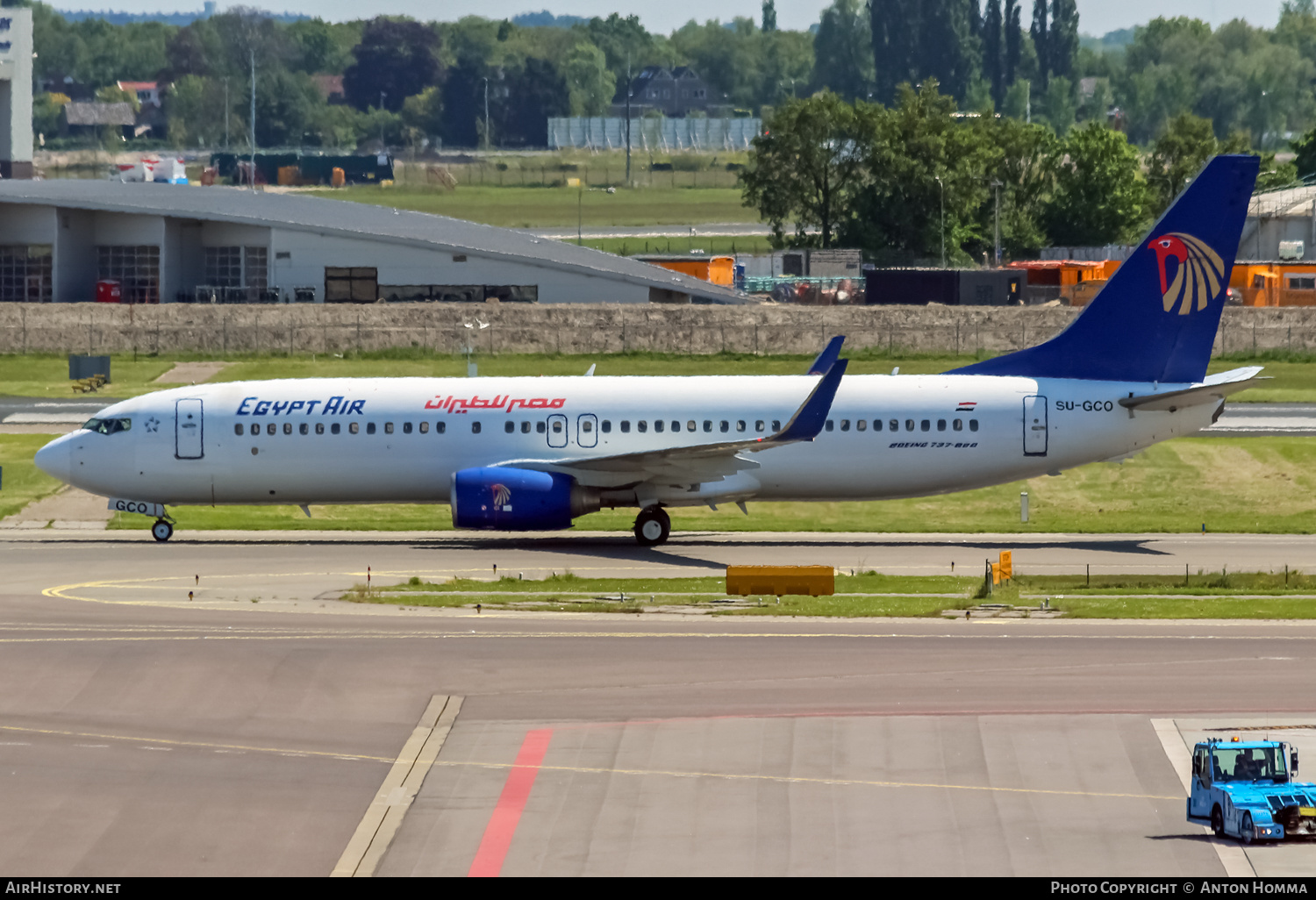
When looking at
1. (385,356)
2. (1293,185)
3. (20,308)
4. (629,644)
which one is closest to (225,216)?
(20,308)

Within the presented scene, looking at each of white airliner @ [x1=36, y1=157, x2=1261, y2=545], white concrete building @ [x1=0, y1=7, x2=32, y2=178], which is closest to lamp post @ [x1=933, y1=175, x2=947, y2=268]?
white concrete building @ [x1=0, y1=7, x2=32, y2=178]

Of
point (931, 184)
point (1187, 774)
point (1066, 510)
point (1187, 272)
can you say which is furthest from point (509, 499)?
point (931, 184)

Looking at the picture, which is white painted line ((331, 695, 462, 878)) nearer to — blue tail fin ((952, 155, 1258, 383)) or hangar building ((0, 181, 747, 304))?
blue tail fin ((952, 155, 1258, 383))

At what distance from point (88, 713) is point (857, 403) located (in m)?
23.2

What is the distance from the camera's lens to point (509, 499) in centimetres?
4234

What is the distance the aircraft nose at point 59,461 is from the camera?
44.2 meters

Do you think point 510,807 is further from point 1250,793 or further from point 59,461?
point 59,461

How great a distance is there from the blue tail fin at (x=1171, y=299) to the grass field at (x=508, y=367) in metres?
28.2

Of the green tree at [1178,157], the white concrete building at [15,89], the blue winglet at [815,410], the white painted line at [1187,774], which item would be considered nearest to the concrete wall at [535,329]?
the blue winglet at [815,410]

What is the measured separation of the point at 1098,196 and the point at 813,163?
22.1 m

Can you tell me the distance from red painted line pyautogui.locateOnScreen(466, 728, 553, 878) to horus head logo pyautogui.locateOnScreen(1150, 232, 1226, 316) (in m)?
25.6

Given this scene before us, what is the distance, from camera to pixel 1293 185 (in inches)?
5763

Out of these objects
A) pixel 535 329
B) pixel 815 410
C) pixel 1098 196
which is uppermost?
pixel 1098 196

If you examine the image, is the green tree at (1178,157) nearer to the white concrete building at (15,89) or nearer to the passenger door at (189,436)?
the white concrete building at (15,89)
